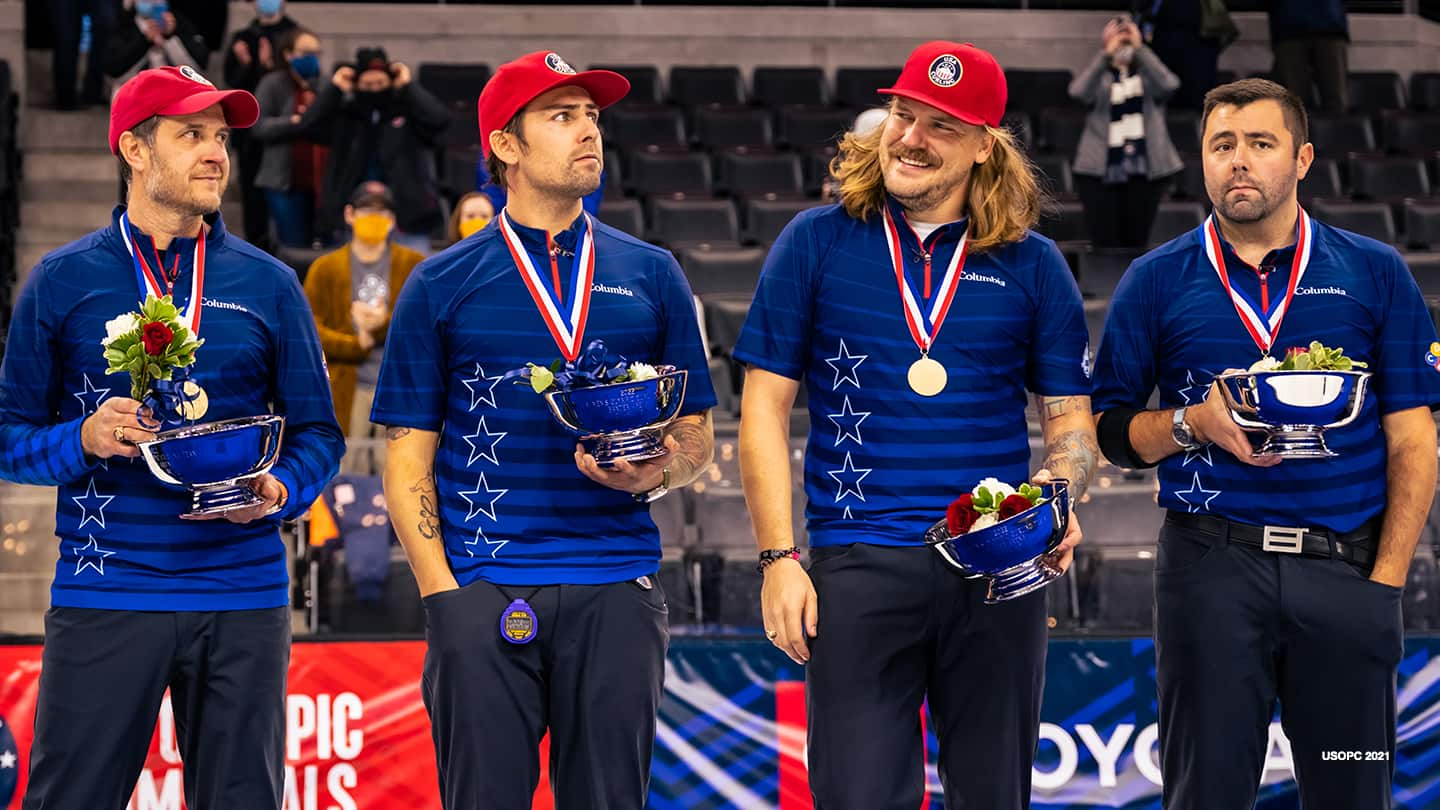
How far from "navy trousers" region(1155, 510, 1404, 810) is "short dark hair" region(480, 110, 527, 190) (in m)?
1.79

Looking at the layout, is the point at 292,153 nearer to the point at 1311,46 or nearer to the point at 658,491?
the point at 658,491

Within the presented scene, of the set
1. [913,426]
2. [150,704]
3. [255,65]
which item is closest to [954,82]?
[913,426]

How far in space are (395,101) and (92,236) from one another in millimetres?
5092

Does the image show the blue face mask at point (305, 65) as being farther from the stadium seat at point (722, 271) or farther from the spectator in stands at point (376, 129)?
the stadium seat at point (722, 271)

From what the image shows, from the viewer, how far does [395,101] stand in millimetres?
9008

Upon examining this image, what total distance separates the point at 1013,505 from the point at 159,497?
1.81m

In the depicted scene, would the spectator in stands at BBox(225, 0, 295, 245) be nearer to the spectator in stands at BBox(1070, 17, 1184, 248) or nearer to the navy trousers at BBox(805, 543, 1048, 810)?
the spectator in stands at BBox(1070, 17, 1184, 248)

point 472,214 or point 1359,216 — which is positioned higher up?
point 1359,216

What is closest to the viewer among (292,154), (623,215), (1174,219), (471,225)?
(471,225)

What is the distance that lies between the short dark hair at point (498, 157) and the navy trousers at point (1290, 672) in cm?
179

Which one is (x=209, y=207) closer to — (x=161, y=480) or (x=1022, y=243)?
(x=161, y=480)

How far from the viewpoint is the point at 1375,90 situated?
13.1 metres

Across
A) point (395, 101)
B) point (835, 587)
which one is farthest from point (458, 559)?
point (395, 101)

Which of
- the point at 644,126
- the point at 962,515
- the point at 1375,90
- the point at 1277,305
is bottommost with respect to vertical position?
the point at 962,515
